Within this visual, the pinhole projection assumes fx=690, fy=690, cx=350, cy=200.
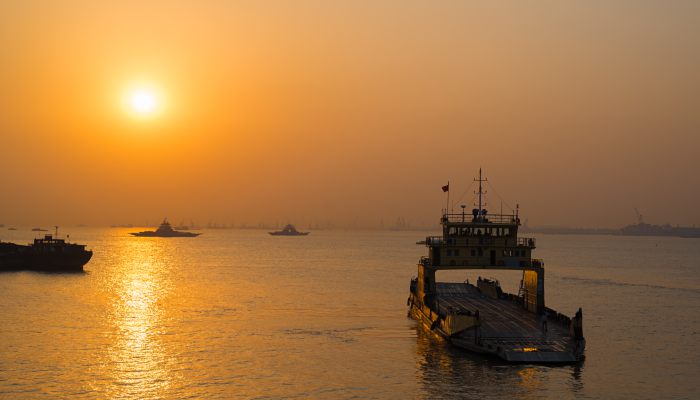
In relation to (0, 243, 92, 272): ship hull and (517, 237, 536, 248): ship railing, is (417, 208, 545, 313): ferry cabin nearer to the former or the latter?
Result: (517, 237, 536, 248): ship railing

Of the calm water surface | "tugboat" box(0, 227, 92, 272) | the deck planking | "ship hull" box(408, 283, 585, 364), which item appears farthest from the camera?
"tugboat" box(0, 227, 92, 272)

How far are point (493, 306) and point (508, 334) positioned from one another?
15995 millimetres

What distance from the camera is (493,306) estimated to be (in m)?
67.7

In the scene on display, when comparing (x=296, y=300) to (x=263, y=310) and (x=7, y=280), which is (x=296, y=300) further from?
(x=7, y=280)

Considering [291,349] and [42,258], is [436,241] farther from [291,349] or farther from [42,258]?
[42,258]

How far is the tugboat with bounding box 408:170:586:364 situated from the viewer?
1903 inches

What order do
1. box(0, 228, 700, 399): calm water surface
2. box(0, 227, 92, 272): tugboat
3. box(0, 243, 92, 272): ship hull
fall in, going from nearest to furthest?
1. box(0, 228, 700, 399): calm water surface
2. box(0, 243, 92, 272): ship hull
3. box(0, 227, 92, 272): tugboat

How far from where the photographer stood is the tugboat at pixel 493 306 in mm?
48331

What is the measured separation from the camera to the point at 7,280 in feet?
386

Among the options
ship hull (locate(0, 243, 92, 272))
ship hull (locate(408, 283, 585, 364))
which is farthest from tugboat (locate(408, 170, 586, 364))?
ship hull (locate(0, 243, 92, 272))

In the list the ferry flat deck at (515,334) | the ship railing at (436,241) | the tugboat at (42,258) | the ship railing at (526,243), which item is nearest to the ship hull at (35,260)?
the tugboat at (42,258)

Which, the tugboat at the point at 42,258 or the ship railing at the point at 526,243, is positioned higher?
the ship railing at the point at 526,243

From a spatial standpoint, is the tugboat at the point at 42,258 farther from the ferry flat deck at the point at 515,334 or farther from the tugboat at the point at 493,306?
the ferry flat deck at the point at 515,334

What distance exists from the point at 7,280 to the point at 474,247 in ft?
291
